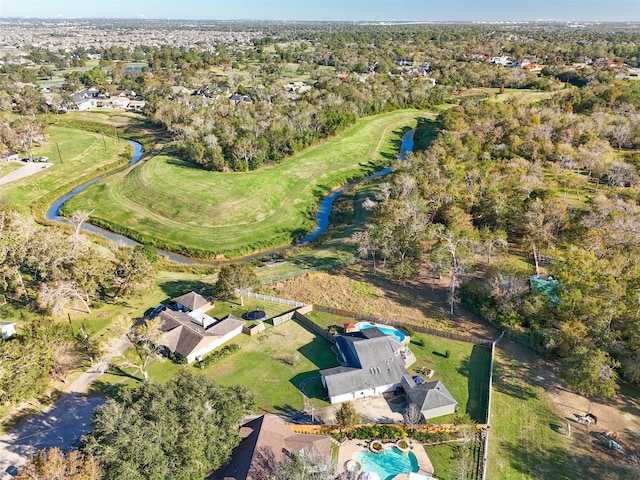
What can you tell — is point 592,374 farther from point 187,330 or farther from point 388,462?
point 187,330

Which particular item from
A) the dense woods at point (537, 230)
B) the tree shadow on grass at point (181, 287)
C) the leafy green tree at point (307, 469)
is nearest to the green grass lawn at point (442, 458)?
the leafy green tree at point (307, 469)

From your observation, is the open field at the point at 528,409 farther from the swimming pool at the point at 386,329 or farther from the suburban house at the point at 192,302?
Answer: the suburban house at the point at 192,302

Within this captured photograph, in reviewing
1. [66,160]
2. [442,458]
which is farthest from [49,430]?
[66,160]

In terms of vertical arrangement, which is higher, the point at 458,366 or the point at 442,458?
the point at 458,366

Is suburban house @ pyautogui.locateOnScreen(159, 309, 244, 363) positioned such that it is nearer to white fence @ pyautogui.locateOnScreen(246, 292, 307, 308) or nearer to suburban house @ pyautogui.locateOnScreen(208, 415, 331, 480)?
white fence @ pyautogui.locateOnScreen(246, 292, 307, 308)

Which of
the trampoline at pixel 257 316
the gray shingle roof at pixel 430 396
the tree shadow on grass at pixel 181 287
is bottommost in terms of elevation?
the tree shadow on grass at pixel 181 287

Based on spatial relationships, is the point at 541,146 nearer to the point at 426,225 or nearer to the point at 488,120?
the point at 488,120
